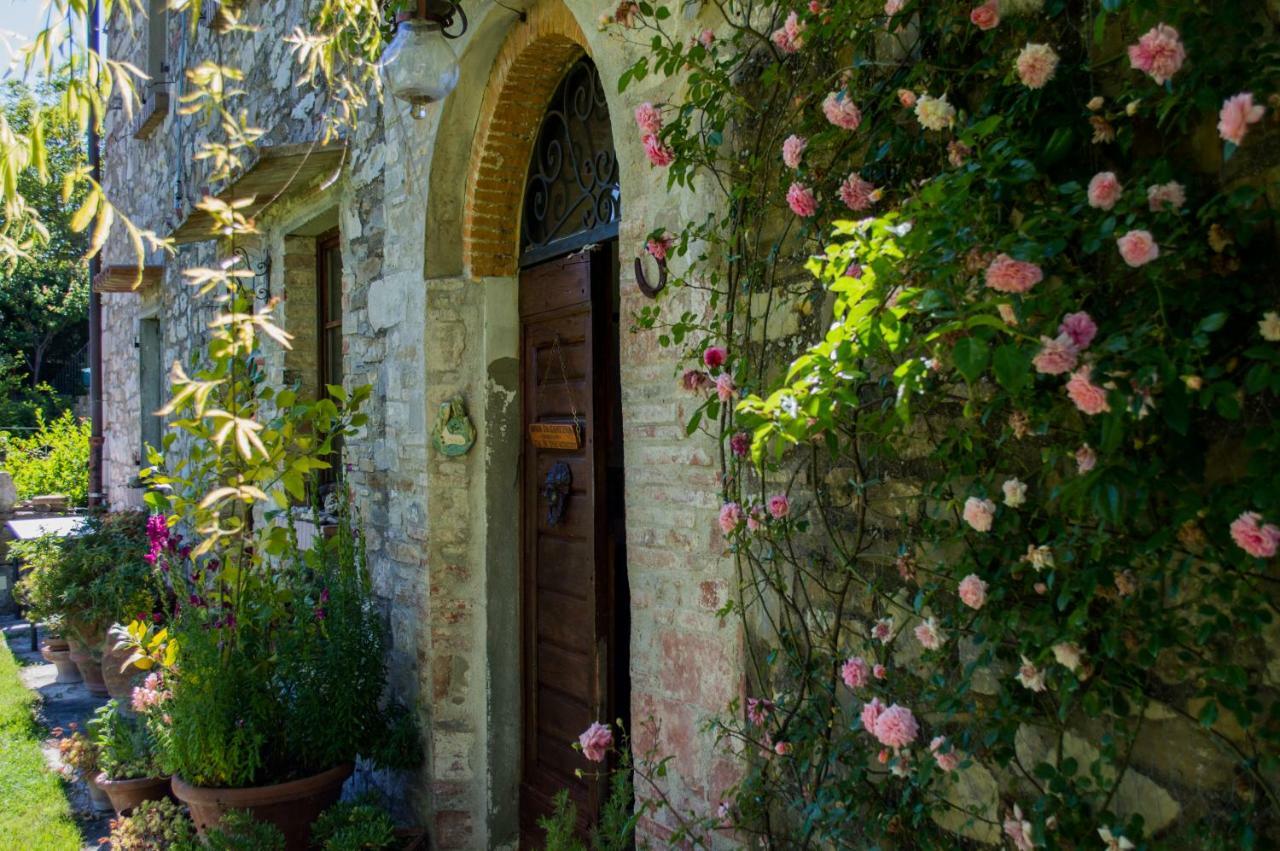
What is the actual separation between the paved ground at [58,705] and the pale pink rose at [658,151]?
12.3 feet

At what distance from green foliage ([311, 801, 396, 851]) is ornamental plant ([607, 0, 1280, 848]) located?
5.62 ft

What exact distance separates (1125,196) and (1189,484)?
1.41ft

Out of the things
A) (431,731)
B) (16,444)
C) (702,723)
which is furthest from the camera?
(16,444)

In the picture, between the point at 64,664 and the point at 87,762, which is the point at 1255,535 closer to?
the point at 87,762

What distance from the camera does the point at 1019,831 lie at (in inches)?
69.4

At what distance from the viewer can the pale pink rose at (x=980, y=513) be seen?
1689mm

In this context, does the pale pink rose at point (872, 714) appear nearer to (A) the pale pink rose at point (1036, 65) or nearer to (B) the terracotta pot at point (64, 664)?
(A) the pale pink rose at point (1036, 65)

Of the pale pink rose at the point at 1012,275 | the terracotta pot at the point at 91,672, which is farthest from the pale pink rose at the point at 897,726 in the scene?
the terracotta pot at the point at 91,672

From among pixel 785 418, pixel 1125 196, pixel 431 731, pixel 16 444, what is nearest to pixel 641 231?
pixel 785 418

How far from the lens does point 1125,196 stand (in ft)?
5.03

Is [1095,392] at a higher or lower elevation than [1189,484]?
higher

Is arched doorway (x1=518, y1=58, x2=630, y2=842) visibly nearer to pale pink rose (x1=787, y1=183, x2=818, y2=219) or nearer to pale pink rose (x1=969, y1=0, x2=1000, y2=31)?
pale pink rose (x1=787, y1=183, x2=818, y2=219)

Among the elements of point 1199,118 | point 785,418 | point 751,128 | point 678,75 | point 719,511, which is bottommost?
point 719,511

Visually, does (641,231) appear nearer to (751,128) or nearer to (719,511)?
(751,128)
